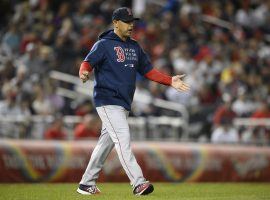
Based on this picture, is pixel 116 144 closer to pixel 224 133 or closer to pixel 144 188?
pixel 144 188

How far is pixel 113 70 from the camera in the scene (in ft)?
33.8

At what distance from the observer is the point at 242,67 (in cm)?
2098

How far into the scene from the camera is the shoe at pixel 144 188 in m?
9.98

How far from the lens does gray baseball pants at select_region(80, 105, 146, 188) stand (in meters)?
10.0

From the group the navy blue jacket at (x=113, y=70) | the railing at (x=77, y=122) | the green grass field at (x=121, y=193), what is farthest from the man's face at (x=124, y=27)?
the railing at (x=77, y=122)

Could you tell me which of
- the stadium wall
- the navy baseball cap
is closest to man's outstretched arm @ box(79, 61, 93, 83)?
the navy baseball cap

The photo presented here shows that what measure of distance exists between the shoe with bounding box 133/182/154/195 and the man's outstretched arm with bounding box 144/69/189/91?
1.32 metres

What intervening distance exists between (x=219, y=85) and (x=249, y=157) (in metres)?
4.87

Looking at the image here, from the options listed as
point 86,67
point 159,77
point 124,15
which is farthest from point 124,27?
point 159,77

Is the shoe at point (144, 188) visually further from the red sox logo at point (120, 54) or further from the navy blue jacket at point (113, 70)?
the red sox logo at point (120, 54)

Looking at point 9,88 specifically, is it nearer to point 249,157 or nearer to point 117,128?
point 249,157

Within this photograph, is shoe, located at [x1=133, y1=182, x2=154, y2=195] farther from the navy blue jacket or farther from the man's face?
the man's face

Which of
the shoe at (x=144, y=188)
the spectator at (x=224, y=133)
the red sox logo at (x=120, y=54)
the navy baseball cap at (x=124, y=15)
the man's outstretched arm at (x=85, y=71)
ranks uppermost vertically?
the navy baseball cap at (x=124, y=15)

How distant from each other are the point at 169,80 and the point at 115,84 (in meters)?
0.76
